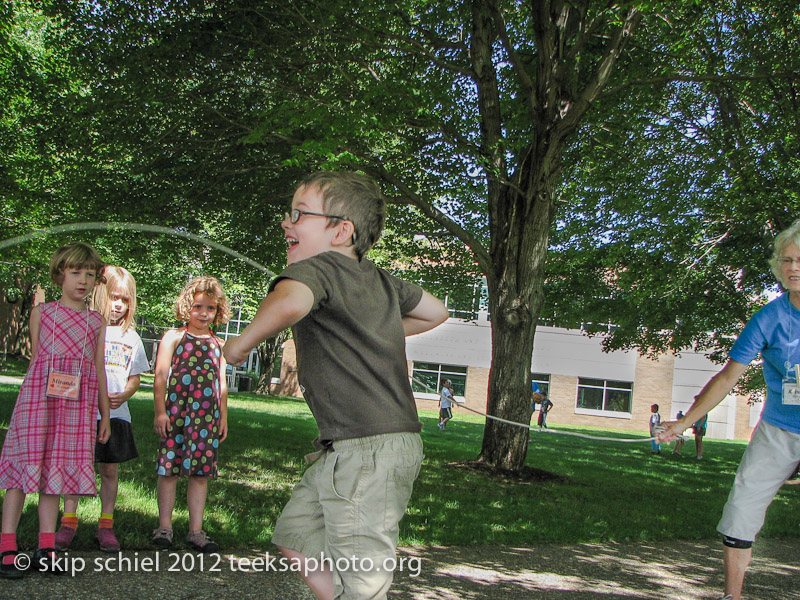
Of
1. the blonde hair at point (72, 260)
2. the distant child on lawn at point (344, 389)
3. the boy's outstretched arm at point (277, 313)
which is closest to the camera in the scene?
the boy's outstretched arm at point (277, 313)

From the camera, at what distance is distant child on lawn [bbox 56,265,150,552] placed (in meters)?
4.57

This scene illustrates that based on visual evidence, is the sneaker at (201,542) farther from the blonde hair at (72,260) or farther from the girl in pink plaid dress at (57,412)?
the blonde hair at (72,260)

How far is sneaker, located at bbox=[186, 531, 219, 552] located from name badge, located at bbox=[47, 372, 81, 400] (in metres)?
1.19

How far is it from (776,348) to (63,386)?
3.87 m

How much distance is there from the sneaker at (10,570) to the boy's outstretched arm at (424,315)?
2505mm

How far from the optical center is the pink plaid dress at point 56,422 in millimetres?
3971

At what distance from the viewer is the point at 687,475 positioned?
13852mm

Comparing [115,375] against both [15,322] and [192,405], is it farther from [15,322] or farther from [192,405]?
[15,322]

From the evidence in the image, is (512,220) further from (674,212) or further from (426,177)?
(674,212)

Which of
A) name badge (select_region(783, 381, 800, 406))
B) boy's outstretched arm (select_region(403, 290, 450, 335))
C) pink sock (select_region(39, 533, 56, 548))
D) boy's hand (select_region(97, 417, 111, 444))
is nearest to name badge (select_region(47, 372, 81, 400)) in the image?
boy's hand (select_region(97, 417, 111, 444))

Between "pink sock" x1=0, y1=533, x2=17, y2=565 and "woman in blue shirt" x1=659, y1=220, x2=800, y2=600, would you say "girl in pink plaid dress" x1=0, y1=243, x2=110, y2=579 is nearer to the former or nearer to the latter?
"pink sock" x1=0, y1=533, x2=17, y2=565

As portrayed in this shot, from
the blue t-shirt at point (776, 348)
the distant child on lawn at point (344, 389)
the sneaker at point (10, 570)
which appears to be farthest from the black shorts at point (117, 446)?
the blue t-shirt at point (776, 348)

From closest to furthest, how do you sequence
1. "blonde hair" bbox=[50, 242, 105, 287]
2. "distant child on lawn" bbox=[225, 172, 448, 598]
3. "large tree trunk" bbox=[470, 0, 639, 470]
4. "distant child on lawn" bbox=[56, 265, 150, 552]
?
"distant child on lawn" bbox=[225, 172, 448, 598] < "blonde hair" bbox=[50, 242, 105, 287] < "distant child on lawn" bbox=[56, 265, 150, 552] < "large tree trunk" bbox=[470, 0, 639, 470]

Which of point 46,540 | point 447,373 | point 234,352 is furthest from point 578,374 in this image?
point 234,352
